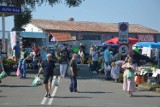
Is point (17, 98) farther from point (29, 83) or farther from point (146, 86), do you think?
point (146, 86)

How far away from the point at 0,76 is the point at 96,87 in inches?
173

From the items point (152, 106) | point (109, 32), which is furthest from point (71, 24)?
point (152, 106)

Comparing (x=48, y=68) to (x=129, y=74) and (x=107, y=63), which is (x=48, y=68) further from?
(x=107, y=63)

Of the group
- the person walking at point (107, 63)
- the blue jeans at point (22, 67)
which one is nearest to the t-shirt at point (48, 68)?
the blue jeans at point (22, 67)

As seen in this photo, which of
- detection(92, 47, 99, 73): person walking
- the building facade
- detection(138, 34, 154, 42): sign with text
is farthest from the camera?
detection(138, 34, 154, 42): sign with text

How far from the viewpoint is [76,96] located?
626 inches

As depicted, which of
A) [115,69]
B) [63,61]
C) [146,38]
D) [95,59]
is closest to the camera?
[115,69]

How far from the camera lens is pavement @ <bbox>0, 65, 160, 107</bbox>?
1402 centimetres

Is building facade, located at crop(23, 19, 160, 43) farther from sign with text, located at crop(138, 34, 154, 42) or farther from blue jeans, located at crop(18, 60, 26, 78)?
blue jeans, located at crop(18, 60, 26, 78)

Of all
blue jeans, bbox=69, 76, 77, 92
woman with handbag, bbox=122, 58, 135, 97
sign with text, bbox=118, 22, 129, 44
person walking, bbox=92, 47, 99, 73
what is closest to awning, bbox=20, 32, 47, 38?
person walking, bbox=92, 47, 99, 73

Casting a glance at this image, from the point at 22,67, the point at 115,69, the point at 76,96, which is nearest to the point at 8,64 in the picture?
the point at 22,67

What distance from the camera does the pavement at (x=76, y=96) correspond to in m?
14.0

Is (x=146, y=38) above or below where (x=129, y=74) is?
above

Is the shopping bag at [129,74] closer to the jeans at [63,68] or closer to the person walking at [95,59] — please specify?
the jeans at [63,68]
